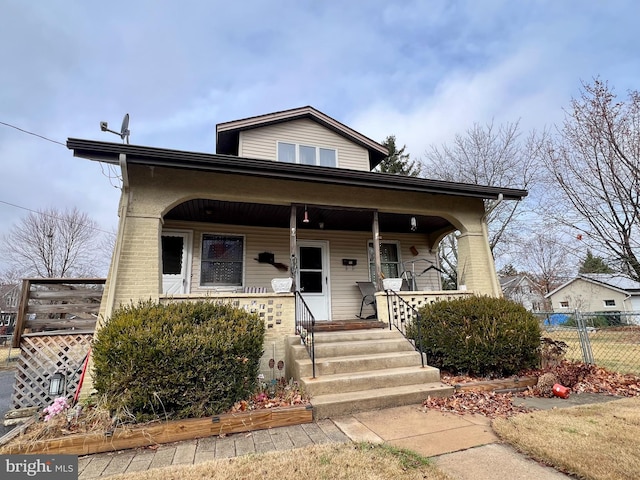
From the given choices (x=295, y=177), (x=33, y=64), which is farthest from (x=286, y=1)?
(x=33, y=64)

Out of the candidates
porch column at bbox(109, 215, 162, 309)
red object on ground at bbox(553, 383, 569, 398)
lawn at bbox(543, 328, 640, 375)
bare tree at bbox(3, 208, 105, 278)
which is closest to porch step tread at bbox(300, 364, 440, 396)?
red object on ground at bbox(553, 383, 569, 398)

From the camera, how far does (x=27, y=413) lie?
169 inches

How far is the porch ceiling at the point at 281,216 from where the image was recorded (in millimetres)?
6812

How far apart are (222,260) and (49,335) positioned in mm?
3824

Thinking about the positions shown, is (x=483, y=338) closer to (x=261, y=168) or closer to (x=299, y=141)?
(x=261, y=168)

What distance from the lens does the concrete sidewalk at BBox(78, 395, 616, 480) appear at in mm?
2519

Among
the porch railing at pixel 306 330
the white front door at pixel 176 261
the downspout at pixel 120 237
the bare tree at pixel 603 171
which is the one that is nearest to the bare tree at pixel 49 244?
the white front door at pixel 176 261

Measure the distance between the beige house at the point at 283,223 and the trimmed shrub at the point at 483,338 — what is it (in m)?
1.16

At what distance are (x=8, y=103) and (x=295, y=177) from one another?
32.2 ft

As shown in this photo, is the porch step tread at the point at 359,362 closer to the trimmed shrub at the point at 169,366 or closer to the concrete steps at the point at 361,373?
the concrete steps at the point at 361,373

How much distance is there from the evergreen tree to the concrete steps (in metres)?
18.6

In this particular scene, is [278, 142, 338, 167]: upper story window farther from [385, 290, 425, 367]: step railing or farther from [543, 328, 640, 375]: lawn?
[543, 328, 640, 375]: lawn

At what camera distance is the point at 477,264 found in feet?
23.2

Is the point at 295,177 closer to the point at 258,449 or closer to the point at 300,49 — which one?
the point at 258,449
